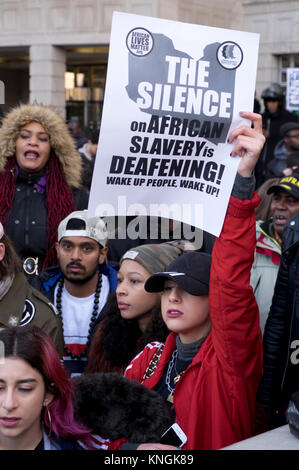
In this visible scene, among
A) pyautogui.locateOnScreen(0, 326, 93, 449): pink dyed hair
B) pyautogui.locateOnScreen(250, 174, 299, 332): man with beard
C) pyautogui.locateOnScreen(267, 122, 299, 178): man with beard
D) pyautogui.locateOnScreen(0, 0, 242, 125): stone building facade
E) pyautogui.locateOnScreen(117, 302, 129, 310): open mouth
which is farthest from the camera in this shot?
pyautogui.locateOnScreen(0, 0, 242, 125): stone building facade

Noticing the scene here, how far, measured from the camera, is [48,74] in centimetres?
1817

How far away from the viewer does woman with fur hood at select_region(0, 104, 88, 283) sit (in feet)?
15.7

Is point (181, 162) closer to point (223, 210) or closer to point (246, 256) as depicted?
point (223, 210)

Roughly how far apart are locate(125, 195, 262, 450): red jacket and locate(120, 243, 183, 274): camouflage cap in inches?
41.3

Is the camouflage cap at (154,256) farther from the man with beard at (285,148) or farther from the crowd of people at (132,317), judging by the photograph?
the man with beard at (285,148)

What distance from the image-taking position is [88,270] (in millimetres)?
4469

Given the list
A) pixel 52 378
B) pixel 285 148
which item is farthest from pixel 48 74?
pixel 52 378

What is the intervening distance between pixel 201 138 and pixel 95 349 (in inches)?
63.1

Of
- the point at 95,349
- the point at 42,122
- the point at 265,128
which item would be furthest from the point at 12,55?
the point at 95,349

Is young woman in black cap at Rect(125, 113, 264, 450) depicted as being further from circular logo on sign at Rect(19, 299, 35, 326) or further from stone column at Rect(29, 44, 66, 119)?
stone column at Rect(29, 44, 66, 119)

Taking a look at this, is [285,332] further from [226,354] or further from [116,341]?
[116,341]

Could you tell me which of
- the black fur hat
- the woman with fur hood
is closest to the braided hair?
the woman with fur hood

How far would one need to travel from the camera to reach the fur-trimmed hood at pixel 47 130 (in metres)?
4.93

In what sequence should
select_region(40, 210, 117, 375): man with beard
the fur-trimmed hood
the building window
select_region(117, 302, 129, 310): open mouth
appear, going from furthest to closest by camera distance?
the building window < the fur-trimmed hood < select_region(40, 210, 117, 375): man with beard < select_region(117, 302, 129, 310): open mouth
